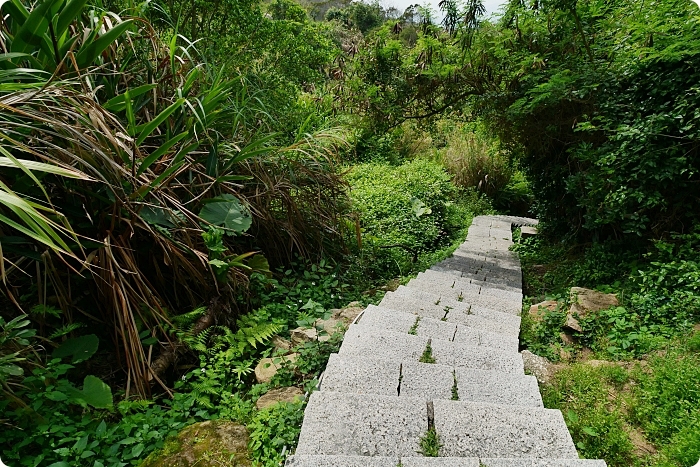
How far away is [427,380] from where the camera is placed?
183cm

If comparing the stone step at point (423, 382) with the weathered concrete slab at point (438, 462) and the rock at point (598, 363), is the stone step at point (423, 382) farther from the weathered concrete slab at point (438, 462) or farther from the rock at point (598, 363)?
the rock at point (598, 363)

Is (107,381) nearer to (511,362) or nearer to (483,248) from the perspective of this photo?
(511,362)

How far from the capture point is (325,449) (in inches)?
54.1

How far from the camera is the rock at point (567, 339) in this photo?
9.37 ft

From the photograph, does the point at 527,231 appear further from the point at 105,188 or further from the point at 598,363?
the point at 105,188

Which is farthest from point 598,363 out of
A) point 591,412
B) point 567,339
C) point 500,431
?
point 500,431

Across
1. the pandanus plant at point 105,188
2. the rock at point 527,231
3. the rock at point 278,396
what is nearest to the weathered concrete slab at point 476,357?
the rock at point 278,396

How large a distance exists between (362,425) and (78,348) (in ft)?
4.00

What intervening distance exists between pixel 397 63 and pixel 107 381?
5367 mm

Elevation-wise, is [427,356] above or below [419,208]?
below

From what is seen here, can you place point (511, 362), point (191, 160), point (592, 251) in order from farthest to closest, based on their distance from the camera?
point (592, 251) < point (191, 160) < point (511, 362)

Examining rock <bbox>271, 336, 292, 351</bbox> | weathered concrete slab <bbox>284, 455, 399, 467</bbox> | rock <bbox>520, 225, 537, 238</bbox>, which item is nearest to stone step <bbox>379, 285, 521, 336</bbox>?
rock <bbox>271, 336, 292, 351</bbox>

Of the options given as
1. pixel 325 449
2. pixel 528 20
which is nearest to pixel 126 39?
pixel 325 449

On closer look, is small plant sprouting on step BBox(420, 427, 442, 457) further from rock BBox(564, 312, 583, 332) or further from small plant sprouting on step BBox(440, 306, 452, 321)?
rock BBox(564, 312, 583, 332)
